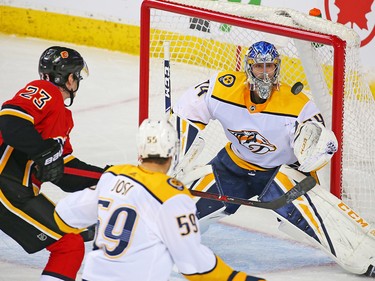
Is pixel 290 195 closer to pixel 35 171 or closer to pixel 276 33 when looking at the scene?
pixel 276 33

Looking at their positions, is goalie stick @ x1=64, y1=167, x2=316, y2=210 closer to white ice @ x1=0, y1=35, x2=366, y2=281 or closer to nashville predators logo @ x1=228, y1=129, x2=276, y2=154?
nashville predators logo @ x1=228, y1=129, x2=276, y2=154

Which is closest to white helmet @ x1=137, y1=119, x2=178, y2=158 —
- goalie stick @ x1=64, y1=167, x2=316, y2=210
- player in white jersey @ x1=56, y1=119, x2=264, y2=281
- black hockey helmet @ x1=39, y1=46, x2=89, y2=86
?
player in white jersey @ x1=56, y1=119, x2=264, y2=281

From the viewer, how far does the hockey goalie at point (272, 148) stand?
12.7 ft

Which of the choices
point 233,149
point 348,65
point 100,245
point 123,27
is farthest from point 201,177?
point 123,27

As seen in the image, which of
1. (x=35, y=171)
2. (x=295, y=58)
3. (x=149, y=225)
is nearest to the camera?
(x=149, y=225)

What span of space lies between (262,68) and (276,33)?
0.70 feet

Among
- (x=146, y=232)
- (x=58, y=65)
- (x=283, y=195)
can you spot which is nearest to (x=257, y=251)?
(x=283, y=195)

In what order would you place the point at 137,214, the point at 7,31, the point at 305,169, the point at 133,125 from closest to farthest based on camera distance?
the point at 137,214 → the point at 305,169 → the point at 133,125 → the point at 7,31

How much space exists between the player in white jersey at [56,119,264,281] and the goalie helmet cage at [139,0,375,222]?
132 cm

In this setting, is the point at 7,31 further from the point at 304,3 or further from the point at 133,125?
the point at 304,3

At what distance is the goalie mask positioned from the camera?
3842 millimetres

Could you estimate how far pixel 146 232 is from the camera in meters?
2.73

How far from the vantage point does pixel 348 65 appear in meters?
4.07

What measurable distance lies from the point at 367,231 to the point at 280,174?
397mm
